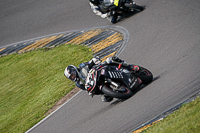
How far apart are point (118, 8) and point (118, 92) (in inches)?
277

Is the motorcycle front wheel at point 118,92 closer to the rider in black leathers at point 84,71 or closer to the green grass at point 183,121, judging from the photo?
the rider in black leathers at point 84,71

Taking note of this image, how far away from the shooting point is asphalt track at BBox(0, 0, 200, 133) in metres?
7.81

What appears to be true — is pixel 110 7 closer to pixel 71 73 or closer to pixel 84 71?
pixel 84 71

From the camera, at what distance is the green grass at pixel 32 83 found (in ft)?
37.7

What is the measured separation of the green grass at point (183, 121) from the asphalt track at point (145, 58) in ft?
2.24

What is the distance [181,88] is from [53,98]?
5736mm

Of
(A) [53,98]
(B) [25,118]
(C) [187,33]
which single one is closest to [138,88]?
(C) [187,33]

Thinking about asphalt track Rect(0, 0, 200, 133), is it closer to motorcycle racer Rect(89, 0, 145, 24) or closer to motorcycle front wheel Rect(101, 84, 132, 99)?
motorcycle front wheel Rect(101, 84, 132, 99)

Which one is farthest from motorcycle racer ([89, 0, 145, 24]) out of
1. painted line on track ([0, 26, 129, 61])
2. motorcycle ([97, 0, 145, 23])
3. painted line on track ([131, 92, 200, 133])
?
painted line on track ([131, 92, 200, 133])

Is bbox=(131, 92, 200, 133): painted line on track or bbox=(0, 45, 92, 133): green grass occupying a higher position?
bbox=(0, 45, 92, 133): green grass

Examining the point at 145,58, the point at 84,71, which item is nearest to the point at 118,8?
the point at 145,58

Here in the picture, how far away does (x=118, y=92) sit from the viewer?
8.26 metres

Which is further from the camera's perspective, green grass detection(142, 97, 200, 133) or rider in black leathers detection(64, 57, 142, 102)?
rider in black leathers detection(64, 57, 142, 102)

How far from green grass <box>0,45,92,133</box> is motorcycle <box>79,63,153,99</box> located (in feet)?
11.1
